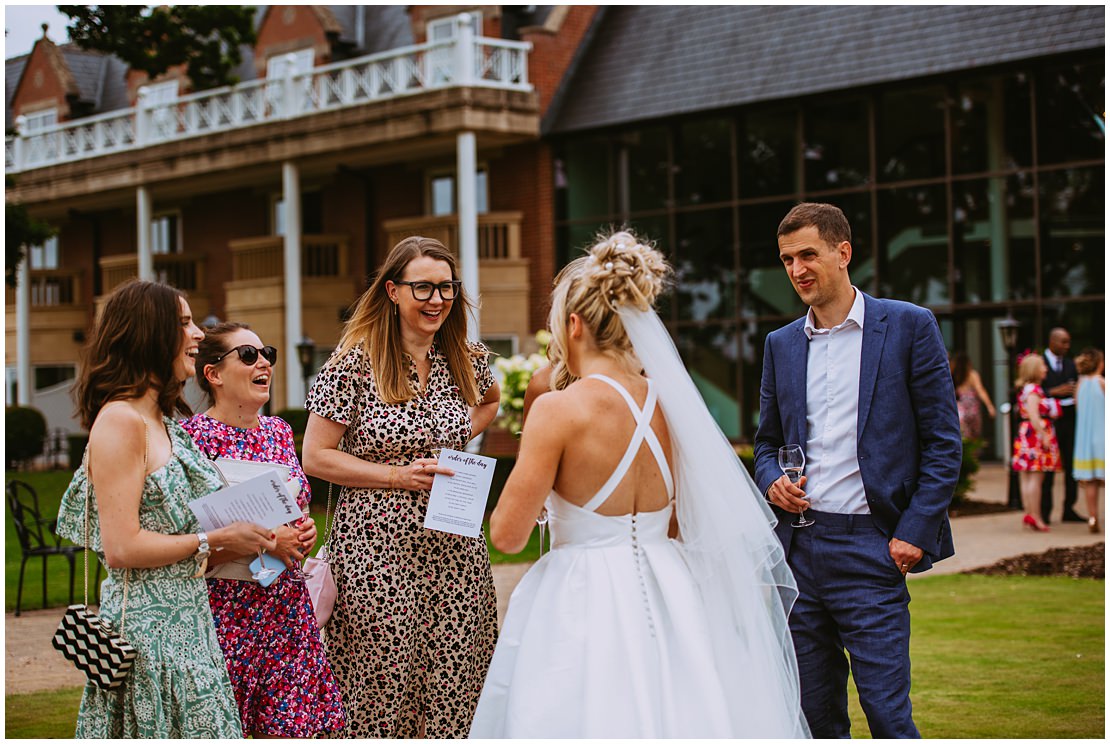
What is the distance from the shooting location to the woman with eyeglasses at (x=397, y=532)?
476cm

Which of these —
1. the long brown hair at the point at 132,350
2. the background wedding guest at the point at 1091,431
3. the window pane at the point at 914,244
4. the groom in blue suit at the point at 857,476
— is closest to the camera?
the long brown hair at the point at 132,350

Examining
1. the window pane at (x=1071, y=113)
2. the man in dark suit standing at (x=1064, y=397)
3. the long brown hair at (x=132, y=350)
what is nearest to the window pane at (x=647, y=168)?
the window pane at (x=1071, y=113)

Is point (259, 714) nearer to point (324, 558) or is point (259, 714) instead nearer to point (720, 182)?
point (324, 558)

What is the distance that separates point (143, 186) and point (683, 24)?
13.6 m

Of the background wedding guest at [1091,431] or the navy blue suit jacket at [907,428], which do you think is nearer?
the navy blue suit jacket at [907,428]

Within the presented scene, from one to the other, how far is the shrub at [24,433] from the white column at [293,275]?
6.27m

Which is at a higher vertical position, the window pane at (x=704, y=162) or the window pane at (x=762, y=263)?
the window pane at (x=704, y=162)

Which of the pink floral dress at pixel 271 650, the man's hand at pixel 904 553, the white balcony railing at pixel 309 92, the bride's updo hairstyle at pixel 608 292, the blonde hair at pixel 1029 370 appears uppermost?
the white balcony railing at pixel 309 92

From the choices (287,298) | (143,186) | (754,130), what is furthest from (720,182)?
(143,186)

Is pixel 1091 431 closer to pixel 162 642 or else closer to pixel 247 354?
pixel 247 354

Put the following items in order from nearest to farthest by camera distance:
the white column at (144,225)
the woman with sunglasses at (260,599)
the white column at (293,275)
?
the woman with sunglasses at (260,599)
the white column at (293,275)
the white column at (144,225)

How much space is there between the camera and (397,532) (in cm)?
479

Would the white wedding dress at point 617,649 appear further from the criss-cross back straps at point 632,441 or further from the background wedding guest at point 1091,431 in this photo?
the background wedding guest at point 1091,431

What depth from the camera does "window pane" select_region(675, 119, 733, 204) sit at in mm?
25703
